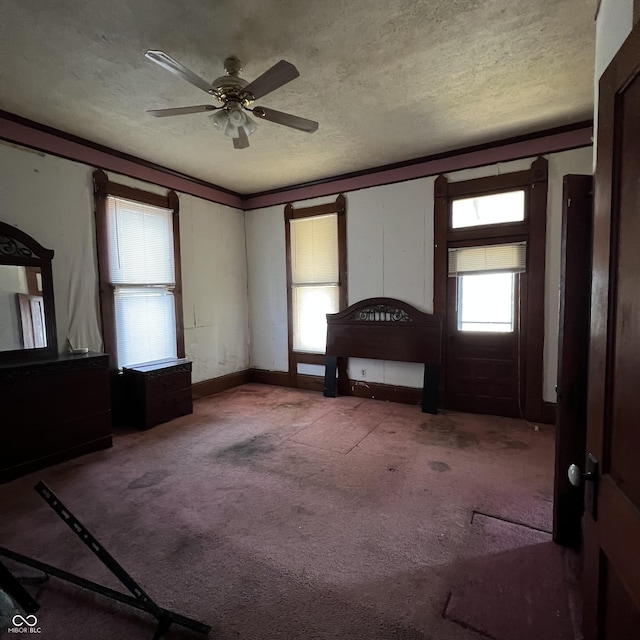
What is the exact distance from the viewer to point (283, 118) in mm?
2537

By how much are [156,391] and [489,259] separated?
3.94m

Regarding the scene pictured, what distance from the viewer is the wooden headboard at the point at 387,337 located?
4.26 metres

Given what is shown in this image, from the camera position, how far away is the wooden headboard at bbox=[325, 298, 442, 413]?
426cm

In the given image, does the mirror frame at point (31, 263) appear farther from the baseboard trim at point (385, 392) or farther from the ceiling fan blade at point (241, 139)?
the baseboard trim at point (385, 392)

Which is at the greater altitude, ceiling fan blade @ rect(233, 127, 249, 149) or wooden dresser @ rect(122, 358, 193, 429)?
ceiling fan blade @ rect(233, 127, 249, 149)

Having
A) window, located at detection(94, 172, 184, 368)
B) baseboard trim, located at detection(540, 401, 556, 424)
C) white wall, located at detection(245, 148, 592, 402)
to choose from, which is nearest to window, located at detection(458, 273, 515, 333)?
white wall, located at detection(245, 148, 592, 402)

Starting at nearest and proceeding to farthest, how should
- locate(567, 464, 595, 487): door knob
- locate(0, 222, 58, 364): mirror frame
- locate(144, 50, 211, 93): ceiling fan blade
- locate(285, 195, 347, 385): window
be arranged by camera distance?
1. locate(567, 464, 595, 487): door knob
2. locate(144, 50, 211, 93): ceiling fan blade
3. locate(0, 222, 58, 364): mirror frame
4. locate(285, 195, 347, 385): window

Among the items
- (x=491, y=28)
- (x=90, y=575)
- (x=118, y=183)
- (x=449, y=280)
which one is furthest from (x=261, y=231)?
(x=90, y=575)

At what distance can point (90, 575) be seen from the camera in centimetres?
180

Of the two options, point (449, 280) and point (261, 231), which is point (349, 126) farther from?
point (261, 231)

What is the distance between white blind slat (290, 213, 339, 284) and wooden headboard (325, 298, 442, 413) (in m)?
0.64

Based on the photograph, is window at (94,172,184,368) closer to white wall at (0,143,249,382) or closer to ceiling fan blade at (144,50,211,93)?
white wall at (0,143,249,382)

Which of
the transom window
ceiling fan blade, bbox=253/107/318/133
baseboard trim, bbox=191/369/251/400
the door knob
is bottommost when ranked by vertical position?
baseboard trim, bbox=191/369/251/400

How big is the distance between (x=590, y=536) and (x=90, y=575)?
2.17 metres
